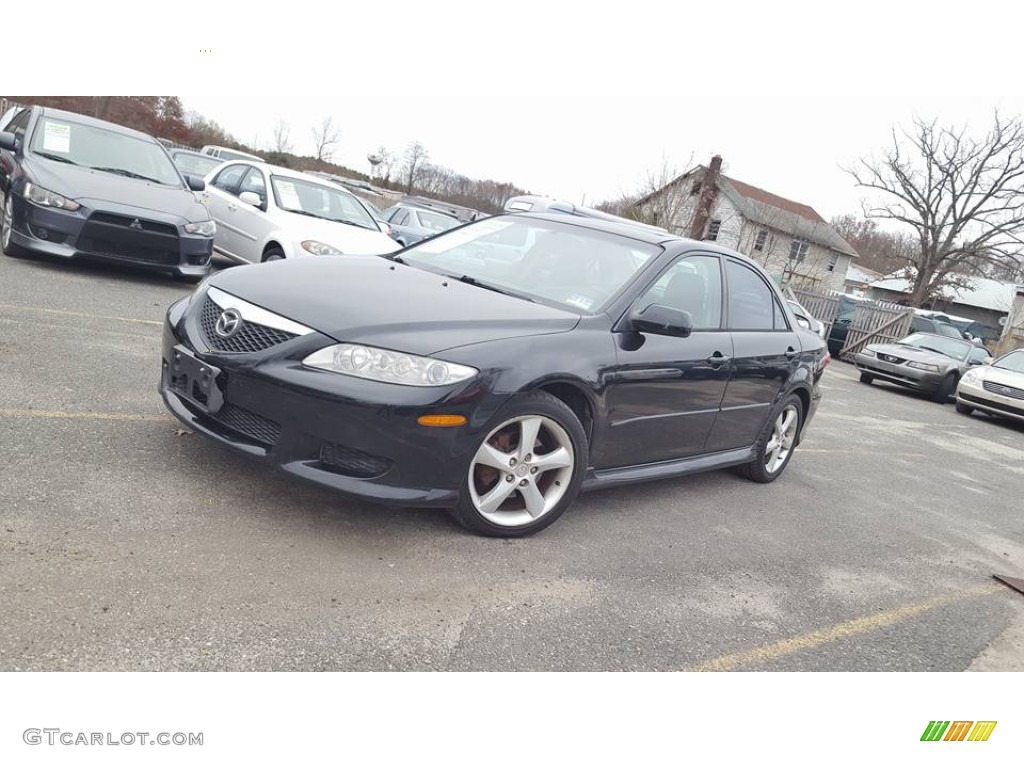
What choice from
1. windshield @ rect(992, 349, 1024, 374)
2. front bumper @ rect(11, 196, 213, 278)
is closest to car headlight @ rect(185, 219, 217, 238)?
front bumper @ rect(11, 196, 213, 278)

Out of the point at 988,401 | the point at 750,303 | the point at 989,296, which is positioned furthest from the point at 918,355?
the point at 989,296

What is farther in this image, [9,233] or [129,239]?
[129,239]

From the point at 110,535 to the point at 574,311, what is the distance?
2307 mm

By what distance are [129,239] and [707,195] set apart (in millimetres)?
20059

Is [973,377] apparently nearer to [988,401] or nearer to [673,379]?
[988,401]

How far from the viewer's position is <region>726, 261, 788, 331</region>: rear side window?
16.6ft

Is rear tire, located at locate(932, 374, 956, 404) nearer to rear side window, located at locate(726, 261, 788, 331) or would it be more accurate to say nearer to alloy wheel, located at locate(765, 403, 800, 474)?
alloy wheel, located at locate(765, 403, 800, 474)

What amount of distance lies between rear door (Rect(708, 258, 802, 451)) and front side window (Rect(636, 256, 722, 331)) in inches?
5.6

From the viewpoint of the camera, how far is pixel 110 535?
296 centimetres

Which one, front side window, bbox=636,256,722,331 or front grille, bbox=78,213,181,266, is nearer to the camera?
front side window, bbox=636,256,722,331

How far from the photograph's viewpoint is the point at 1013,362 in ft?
47.6

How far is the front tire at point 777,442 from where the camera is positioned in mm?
5586

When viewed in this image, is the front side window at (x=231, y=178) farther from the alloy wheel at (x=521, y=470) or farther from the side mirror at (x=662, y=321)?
the alloy wheel at (x=521, y=470)

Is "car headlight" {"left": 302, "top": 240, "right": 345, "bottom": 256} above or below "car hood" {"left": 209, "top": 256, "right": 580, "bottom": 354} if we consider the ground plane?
below
